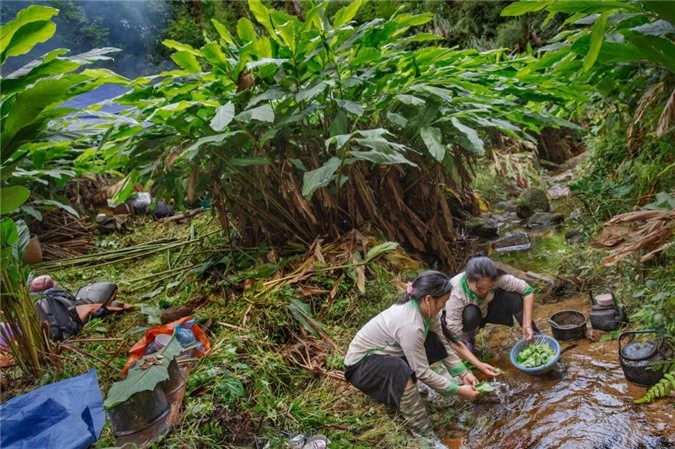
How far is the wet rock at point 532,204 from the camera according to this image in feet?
19.8

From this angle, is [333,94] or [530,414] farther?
A: [333,94]

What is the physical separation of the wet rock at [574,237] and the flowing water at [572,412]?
1538 millimetres

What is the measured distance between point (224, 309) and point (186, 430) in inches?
50.1

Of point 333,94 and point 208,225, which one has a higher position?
point 333,94

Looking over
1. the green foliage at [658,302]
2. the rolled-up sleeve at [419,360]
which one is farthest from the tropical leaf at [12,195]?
the green foliage at [658,302]

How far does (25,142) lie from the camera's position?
7.21 feet

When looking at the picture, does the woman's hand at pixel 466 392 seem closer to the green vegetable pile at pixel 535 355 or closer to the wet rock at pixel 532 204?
the green vegetable pile at pixel 535 355

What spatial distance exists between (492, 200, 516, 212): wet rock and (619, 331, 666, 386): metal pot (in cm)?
425

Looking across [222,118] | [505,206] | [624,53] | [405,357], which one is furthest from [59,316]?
[505,206]

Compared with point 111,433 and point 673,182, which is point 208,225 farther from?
point 673,182

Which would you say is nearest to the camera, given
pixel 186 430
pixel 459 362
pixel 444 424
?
pixel 186 430

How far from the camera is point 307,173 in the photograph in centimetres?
312

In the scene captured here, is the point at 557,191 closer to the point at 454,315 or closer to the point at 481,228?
the point at 481,228

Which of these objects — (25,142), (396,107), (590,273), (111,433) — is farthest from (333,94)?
(111,433)
